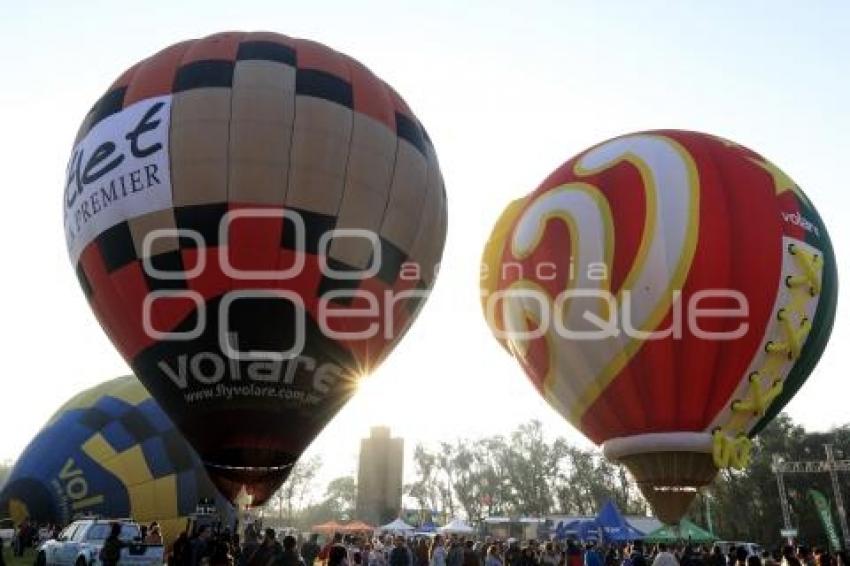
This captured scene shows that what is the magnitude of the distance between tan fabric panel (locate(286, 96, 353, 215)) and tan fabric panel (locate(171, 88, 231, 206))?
0.97m

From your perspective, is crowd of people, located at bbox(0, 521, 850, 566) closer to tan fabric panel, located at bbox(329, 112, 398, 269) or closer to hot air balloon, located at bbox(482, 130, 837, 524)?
hot air balloon, located at bbox(482, 130, 837, 524)

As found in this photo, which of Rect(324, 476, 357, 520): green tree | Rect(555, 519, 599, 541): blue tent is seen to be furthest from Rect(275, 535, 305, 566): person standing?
Rect(324, 476, 357, 520): green tree

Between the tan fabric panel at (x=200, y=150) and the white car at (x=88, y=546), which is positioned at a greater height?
the tan fabric panel at (x=200, y=150)

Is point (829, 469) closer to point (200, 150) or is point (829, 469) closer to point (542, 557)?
point (542, 557)

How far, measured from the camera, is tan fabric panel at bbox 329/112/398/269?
12172mm

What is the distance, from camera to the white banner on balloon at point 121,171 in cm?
1184

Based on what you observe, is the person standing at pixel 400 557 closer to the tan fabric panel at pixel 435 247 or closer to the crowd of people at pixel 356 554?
the crowd of people at pixel 356 554

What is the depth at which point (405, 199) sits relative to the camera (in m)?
13.1

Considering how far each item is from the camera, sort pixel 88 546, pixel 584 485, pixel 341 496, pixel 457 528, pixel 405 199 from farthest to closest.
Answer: pixel 341 496, pixel 584 485, pixel 457 528, pixel 88 546, pixel 405 199

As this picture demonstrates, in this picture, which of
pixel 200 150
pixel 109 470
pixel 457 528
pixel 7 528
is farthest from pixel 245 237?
pixel 457 528

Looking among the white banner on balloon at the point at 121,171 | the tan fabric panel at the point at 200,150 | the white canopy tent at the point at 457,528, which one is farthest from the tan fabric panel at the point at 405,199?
the white canopy tent at the point at 457,528

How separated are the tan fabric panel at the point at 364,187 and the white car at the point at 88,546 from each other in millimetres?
5609

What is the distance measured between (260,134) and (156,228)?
1969 millimetres

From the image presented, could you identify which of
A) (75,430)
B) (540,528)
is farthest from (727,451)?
(540,528)
